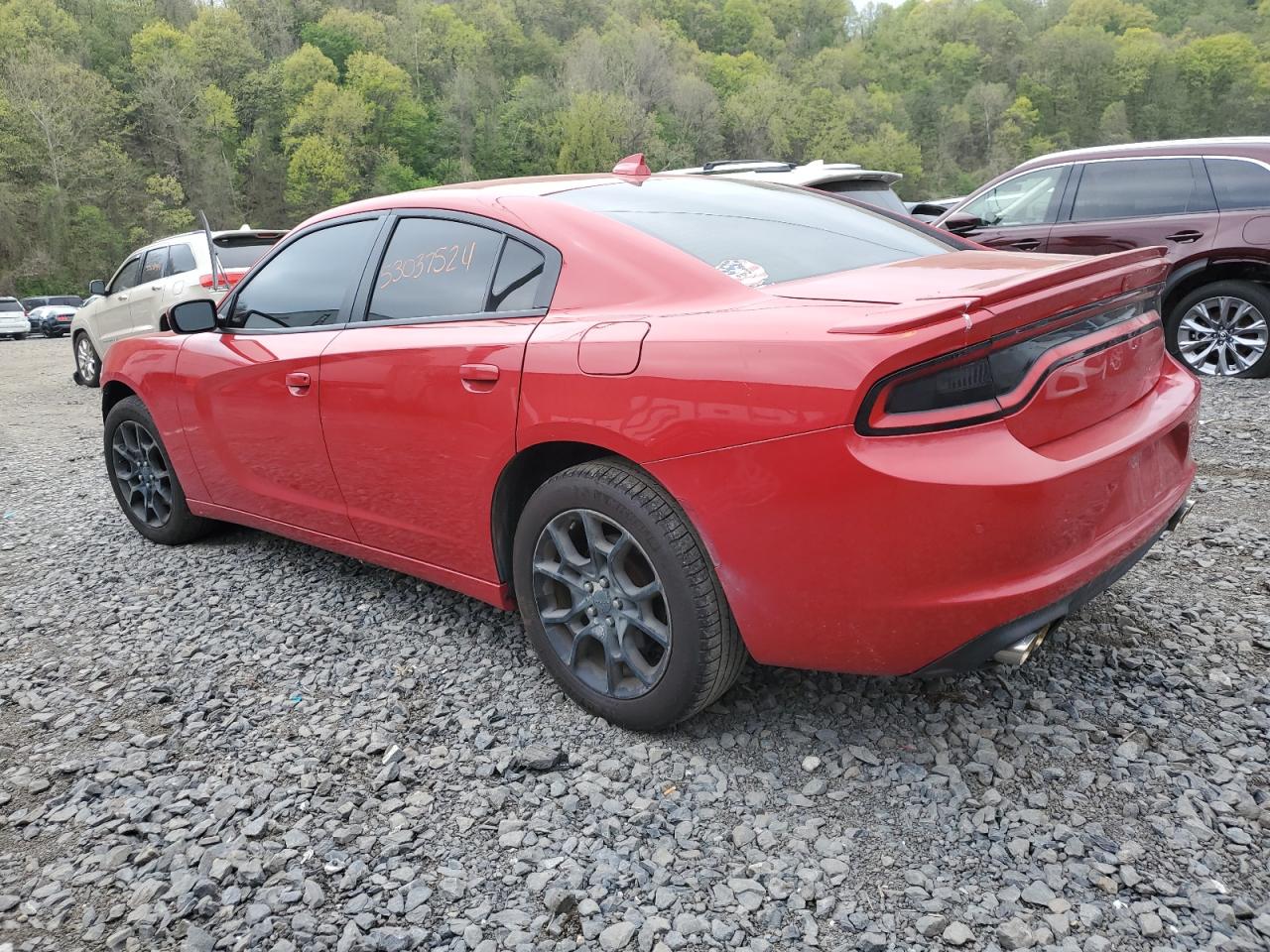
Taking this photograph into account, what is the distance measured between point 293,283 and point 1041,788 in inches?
119

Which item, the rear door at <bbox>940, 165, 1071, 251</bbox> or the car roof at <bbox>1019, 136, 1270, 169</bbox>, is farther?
the rear door at <bbox>940, 165, 1071, 251</bbox>

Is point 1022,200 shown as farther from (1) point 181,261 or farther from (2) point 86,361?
(2) point 86,361

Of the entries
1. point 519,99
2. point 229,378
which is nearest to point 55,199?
point 519,99

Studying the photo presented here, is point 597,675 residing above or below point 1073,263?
below

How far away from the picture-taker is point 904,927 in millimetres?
1880

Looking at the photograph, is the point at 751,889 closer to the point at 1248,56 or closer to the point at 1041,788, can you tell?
the point at 1041,788

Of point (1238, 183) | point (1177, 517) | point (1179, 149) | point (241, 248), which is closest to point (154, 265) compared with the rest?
point (241, 248)

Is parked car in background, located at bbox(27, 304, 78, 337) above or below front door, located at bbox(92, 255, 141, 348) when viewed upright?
below

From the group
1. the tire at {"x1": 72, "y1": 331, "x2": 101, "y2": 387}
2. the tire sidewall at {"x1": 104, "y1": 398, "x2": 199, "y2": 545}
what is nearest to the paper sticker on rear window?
the tire sidewall at {"x1": 104, "y1": 398, "x2": 199, "y2": 545}

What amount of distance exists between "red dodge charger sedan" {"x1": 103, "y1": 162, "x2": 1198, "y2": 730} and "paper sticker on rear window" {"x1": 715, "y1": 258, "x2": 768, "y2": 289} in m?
0.01

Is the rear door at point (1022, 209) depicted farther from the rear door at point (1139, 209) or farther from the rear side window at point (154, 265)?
the rear side window at point (154, 265)

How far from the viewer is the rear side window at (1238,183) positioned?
6.55m

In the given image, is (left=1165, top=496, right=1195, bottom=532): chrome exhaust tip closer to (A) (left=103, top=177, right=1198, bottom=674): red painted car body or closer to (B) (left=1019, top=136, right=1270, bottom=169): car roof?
(A) (left=103, top=177, right=1198, bottom=674): red painted car body

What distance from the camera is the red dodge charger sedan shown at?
2.00 metres
